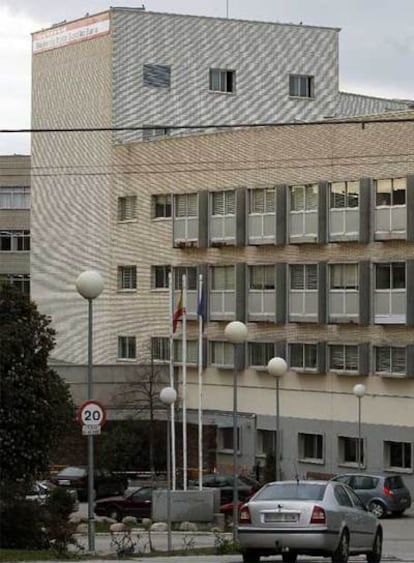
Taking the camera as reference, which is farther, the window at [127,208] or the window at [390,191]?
the window at [127,208]

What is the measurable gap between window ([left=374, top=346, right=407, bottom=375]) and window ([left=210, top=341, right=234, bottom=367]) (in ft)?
26.9

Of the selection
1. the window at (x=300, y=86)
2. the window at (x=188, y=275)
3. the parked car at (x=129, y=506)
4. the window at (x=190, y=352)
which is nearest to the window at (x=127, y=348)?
the window at (x=190, y=352)

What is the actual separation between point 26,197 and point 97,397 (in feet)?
60.7

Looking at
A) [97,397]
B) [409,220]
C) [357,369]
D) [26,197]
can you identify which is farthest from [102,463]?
[26,197]

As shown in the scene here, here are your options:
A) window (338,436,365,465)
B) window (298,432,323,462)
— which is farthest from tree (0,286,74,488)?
window (298,432,323,462)

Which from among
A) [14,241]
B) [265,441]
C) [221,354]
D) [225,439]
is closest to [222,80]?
[221,354]

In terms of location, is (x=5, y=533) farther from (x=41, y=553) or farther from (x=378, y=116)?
(x=378, y=116)

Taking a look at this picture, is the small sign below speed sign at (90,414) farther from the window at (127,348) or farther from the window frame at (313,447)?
the window at (127,348)

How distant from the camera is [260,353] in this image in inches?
2596

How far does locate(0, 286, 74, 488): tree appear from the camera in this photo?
30875 millimetres

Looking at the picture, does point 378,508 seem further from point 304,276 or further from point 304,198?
point 304,198

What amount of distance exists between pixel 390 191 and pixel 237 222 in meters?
8.16

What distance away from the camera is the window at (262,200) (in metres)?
64.9

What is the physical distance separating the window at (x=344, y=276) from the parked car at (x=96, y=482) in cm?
1083
